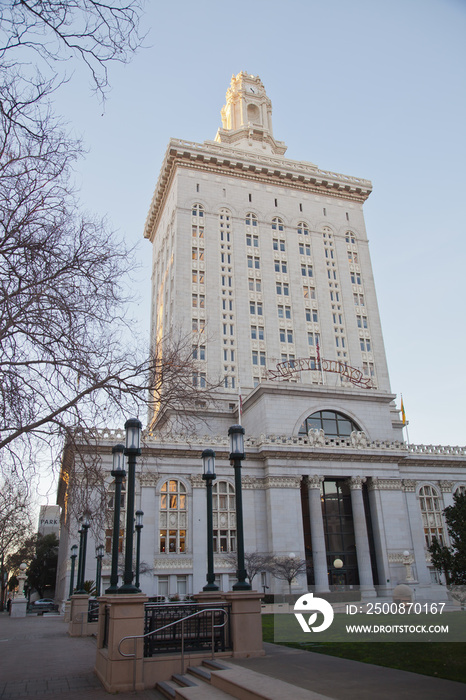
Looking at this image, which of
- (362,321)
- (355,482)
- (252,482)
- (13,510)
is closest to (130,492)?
(13,510)

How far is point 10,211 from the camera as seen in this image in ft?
43.1

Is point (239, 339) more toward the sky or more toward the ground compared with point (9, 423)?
more toward the sky

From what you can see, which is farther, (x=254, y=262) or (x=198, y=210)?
(x=198, y=210)

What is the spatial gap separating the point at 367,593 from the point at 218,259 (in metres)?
43.1

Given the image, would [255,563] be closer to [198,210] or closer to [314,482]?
[314,482]

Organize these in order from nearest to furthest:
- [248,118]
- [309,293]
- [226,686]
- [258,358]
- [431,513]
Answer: [226,686] < [431,513] < [258,358] < [309,293] < [248,118]

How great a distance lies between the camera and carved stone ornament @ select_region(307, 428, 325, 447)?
155 ft

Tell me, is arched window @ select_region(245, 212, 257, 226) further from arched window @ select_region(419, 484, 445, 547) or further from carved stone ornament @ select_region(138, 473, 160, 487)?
carved stone ornament @ select_region(138, 473, 160, 487)

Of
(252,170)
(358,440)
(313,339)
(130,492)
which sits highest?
(252,170)

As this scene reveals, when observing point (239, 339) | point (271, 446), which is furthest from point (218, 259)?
point (271, 446)

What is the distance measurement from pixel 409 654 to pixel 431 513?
1650 inches

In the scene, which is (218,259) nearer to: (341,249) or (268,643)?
Answer: (341,249)

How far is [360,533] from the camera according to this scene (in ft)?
151

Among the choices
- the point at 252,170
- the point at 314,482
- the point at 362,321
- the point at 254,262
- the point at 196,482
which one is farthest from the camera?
the point at 252,170
